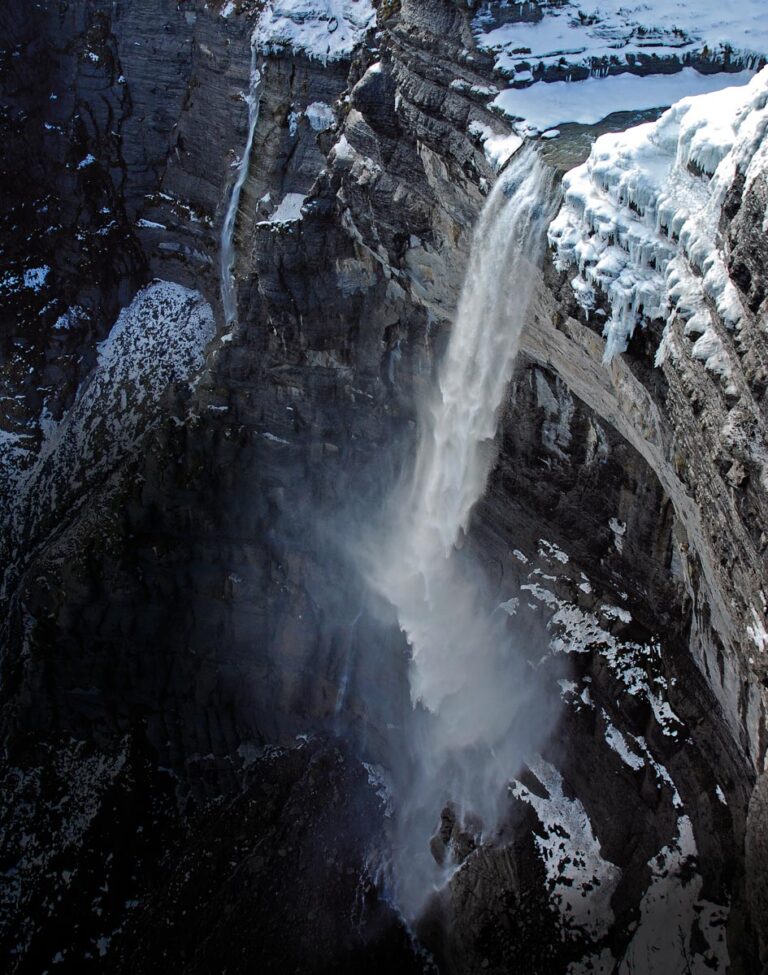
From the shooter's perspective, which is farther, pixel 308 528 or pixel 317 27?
pixel 308 528

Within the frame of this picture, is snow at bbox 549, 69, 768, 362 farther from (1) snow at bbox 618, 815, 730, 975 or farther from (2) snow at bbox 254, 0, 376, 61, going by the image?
(2) snow at bbox 254, 0, 376, 61

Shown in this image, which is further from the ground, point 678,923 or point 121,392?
point 678,923

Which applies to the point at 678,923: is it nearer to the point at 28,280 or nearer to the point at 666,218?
the point at 666,218

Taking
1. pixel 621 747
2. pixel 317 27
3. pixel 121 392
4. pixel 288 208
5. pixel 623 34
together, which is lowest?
pixel 121 392

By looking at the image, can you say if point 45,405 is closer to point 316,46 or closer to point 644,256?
point 316,46

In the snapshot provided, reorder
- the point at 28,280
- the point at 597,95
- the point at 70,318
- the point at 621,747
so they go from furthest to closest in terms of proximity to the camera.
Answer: the point at 70,318 → the point at 28,280 → the point at 621,747 → the point at 597,95

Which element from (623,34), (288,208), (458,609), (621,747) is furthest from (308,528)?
(623,34)

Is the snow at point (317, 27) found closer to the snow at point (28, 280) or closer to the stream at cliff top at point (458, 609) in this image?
the stream at cliff top at point (458, 609)
